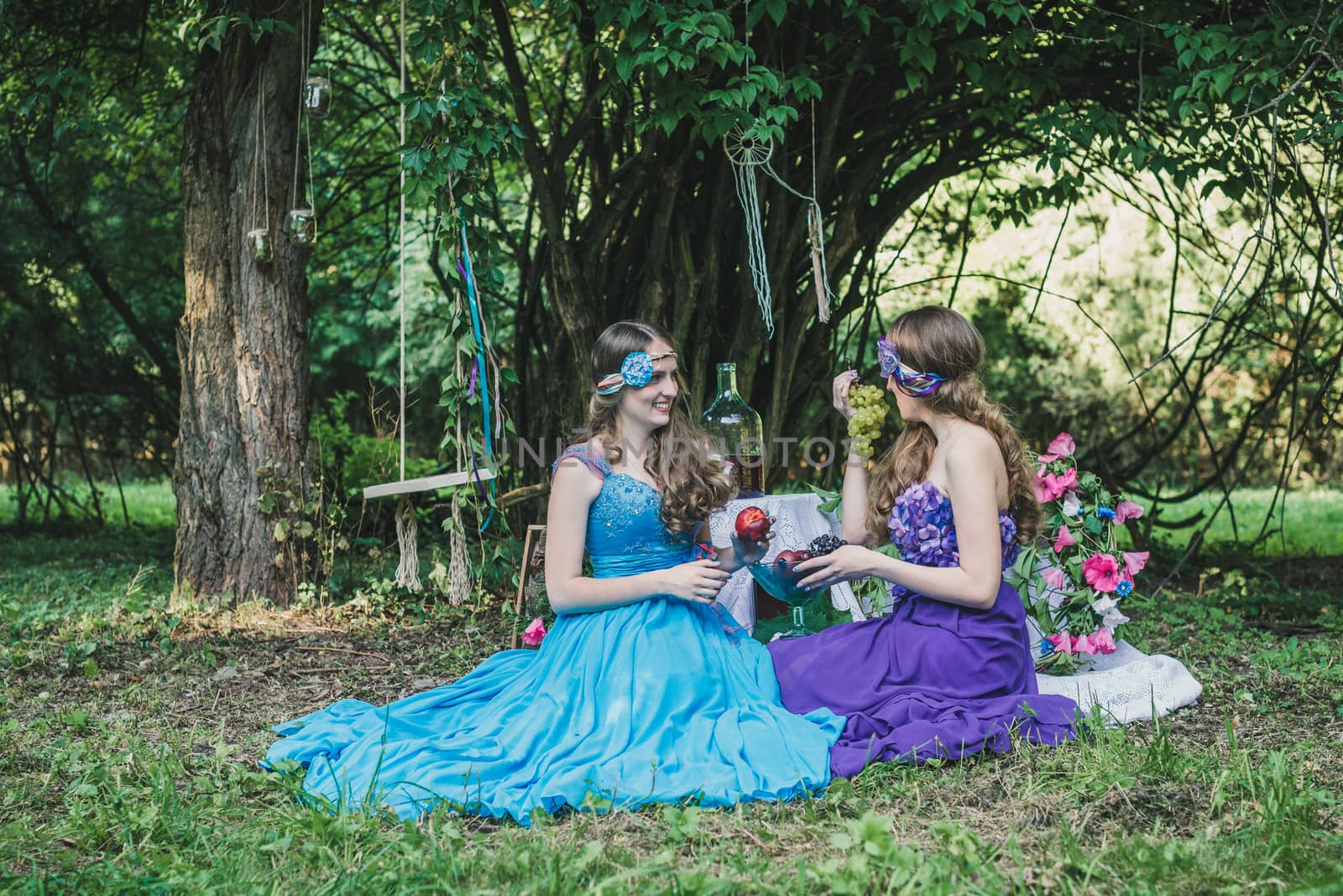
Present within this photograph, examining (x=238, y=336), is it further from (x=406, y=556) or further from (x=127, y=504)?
(x=127, y=504)

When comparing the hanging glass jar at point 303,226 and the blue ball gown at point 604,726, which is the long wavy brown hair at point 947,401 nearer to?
the blue ball gown at point 604,726

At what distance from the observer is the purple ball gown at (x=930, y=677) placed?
247cm

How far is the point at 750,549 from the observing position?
8.94 feet

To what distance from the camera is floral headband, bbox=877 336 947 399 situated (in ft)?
8.51

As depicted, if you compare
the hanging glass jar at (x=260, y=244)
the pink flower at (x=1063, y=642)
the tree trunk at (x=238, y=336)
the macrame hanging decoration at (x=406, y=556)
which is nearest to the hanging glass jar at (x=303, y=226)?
the hanging glass jar at (x=260, y=244)

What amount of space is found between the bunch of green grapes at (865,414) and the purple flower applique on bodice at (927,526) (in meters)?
0.22

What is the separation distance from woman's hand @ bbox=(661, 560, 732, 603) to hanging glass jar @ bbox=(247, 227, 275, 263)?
2492 millimetres

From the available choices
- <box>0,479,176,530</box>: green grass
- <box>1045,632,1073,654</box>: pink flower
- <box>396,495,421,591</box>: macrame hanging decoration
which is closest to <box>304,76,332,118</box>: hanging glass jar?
<box>396,495,421,591</box>: macrame hanging decoration

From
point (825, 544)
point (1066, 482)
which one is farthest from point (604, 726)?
point (1066, 482)

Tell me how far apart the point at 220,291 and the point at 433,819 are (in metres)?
2.92

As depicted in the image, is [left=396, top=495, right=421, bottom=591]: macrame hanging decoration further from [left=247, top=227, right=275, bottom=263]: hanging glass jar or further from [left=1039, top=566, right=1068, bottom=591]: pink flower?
[left=1039, top=566, right=1068, bottom=591]: pink flower

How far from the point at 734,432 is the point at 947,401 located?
1151 millimetres

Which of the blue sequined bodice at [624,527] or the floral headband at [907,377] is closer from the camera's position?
the floral headband at [907,377]

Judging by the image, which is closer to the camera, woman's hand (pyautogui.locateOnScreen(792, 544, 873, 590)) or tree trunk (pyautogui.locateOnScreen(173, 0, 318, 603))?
woman's hand (pyautogui.locateOnScreen(792, 544, 873, 590))
